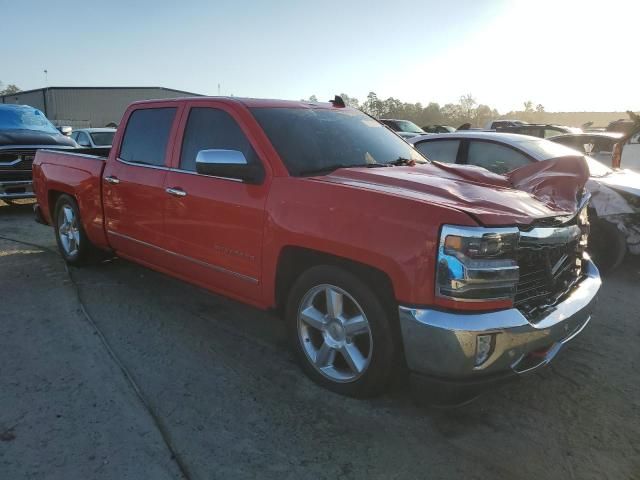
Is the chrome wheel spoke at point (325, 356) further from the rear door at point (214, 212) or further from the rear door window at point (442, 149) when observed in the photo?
the rear door window at point (442, 149)

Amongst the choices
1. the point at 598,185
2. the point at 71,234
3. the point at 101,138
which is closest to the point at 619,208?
the point at 598,185

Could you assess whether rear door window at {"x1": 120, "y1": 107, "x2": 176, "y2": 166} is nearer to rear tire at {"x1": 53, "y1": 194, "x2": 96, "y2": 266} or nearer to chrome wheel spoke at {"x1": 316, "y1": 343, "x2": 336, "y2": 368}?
rear tire at {"x1": 53, "y1": 194, "x2": 96, "y2": 266}

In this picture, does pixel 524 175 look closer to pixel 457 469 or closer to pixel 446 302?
pixel 446 302

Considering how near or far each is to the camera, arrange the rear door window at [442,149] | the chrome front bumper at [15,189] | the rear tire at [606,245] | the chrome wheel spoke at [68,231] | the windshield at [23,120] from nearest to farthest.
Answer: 1. the chrome wheel spoke at [68,231]
2. the rear tire at [606,245]
3. the rear door window at [442,149]
4. the chrome front bumper at [15,189]
5. the windshield at [23,120]

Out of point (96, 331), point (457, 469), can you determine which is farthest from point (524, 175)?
point (96, 331)

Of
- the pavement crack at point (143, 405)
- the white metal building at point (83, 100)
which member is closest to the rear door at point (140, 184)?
the pavement crack at point (143, 405)

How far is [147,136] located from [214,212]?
141 centimetres

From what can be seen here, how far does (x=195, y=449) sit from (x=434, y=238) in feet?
5.31

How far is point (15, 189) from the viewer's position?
9250mm

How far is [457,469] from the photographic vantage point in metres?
2.55

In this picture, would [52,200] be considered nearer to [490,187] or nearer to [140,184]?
[140,184]

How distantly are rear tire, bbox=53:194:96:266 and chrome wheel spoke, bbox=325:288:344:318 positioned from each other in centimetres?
347

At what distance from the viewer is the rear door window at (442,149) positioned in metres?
→ 6.75

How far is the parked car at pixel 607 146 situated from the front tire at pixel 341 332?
6335 mm
